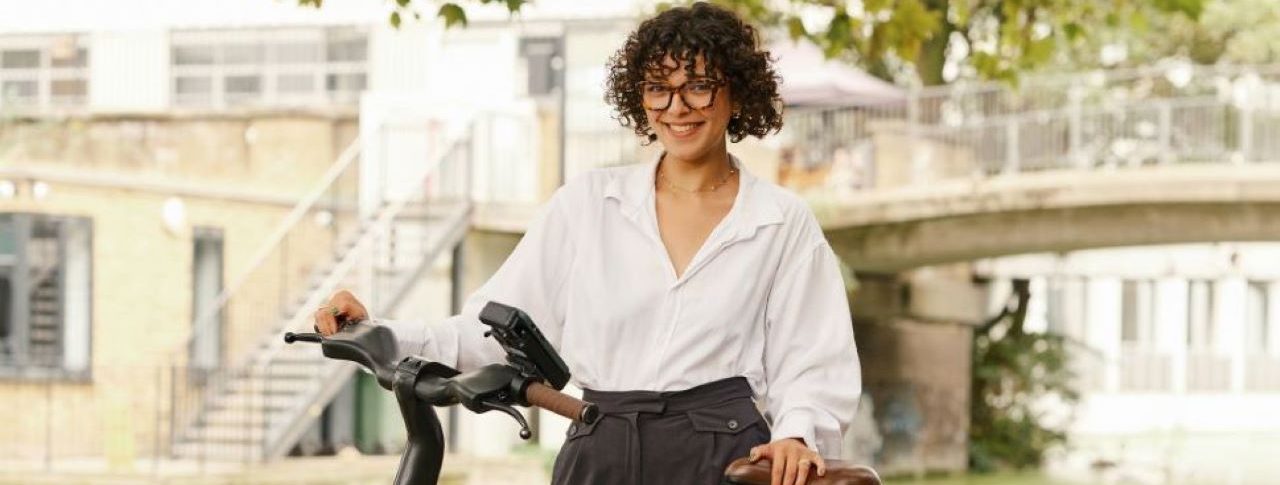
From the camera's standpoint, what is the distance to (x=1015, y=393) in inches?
1142

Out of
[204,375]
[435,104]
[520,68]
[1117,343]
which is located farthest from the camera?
[1117,343]

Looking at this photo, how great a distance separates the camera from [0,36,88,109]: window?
29.1 metres

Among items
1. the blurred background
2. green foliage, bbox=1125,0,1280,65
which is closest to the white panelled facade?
green foliage, bbox=1125,0,1280,65

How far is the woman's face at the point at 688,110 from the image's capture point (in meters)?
3.52

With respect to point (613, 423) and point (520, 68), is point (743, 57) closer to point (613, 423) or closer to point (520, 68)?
point (613, 423)

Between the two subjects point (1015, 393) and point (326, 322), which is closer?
point (326, 322)

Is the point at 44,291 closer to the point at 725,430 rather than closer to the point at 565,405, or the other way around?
the point at 725,430

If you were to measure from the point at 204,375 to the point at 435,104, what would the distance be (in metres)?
3.95

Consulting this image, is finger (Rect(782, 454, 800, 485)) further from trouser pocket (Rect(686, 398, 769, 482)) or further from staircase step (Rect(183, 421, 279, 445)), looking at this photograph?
staircase step (Rect(183, 421, 279, 445))

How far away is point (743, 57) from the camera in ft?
11.7

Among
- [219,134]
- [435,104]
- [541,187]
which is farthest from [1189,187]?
[219,134]

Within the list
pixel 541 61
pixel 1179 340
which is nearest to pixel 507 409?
pixel 541 61

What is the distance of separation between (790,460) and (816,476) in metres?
0.04

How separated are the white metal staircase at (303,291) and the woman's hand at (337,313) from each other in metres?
18.1
